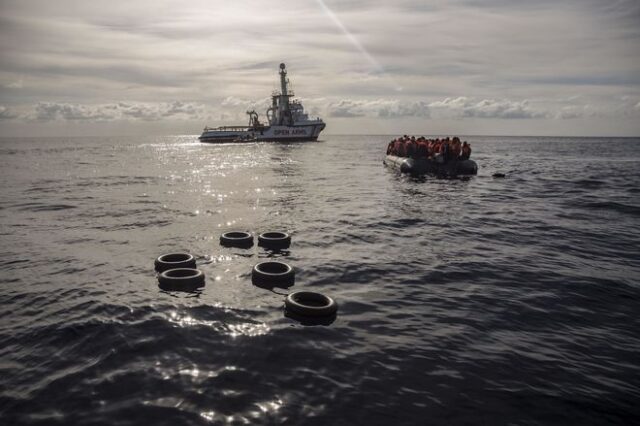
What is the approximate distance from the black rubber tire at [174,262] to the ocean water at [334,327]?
39 centimetres

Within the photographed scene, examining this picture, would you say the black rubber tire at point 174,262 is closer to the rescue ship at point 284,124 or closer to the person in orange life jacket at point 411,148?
the person in orange life jacket at point 411,148

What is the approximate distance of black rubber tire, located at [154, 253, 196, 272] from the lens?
10.4m

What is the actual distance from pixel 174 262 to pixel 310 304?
434cm

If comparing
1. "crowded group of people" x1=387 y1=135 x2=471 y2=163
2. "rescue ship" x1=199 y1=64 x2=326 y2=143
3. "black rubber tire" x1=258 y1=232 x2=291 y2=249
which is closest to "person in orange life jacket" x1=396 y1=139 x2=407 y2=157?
"crowded group of people" x1=387 y1=135 x2=471 y2=163

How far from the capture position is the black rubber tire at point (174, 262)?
34.0 ft

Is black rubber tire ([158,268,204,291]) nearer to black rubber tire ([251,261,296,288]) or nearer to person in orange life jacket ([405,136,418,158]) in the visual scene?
black rubber tire ([251,261,296,288])

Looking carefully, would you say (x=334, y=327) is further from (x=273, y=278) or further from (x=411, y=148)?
(x=411, y=148)

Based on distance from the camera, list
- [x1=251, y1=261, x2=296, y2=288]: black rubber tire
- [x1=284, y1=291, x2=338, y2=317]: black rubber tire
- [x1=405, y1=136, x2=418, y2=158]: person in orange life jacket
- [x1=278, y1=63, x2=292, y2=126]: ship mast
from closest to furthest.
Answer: [x1=284, y1=291, x2=338, y2=317]: black rubber tire < [x1=251, y1=261, x2=296, y2=288]: black rubber tire < [x1=405, y1=136, x2=418, y2=158]: person in orange life jacket < [x1=278, y1=63, x2=292, y2=126]: ship mast

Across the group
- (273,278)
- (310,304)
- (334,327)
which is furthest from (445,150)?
(334,327)

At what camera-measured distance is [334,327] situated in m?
7.49

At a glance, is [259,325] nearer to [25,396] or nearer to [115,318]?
[115,318]

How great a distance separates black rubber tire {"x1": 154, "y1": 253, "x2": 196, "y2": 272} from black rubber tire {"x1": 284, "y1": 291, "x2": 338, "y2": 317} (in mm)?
3793

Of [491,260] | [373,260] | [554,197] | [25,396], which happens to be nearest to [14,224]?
[25,396]

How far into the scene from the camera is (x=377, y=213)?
18.8 m
